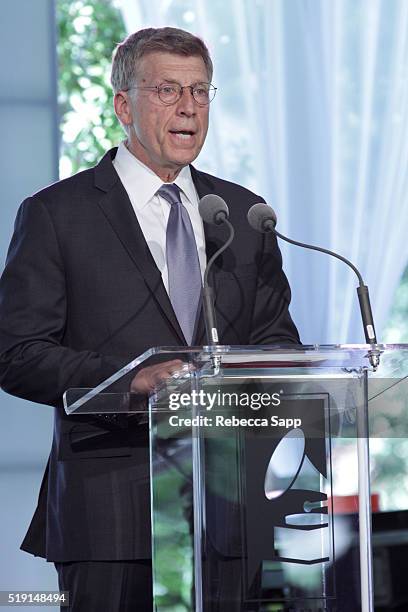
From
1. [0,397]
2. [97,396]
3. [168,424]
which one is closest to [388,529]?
[168,424]

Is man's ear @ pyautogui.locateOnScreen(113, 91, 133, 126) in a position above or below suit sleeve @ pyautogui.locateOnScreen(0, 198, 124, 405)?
above

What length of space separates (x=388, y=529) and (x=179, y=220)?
878 mm

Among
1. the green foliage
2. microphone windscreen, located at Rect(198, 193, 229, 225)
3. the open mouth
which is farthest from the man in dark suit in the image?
the green foliage

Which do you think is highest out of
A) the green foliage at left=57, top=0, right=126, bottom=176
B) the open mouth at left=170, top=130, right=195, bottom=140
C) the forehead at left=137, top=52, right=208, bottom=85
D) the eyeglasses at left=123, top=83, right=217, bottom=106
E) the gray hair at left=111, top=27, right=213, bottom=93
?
the green foliage at left=57, top=0, right=126, bottom=176

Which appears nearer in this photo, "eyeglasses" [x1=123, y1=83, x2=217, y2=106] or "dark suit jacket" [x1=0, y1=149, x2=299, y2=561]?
"dark suit jacket" [x1=0, y1=149, x2=299, y2=561]

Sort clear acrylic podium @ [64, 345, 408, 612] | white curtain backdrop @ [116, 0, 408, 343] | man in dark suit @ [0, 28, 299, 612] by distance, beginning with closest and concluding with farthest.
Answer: clear acrylic podium @ [64, 345, 408, 612] → man in dark suit @ [0, 28, 299, 612] → white curtain backdrop @ [116, 0, 408, 343]

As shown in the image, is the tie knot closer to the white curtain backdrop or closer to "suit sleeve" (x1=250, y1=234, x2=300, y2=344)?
"suit sleeve" (x1=250, y1=234, x2=300, y2=344)

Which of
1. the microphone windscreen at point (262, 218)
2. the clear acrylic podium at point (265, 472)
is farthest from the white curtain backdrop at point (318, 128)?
the clear acrylic podium at point (265, 472)

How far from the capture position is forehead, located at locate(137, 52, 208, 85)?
252 cm

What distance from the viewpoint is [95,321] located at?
2.35m

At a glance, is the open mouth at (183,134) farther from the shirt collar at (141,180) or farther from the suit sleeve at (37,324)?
the suit sleeve at (37,324)

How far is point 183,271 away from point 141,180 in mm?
270

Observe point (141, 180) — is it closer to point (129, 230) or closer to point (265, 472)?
point (129, 230)

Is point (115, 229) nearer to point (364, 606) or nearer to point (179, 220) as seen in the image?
point (179, 220)
